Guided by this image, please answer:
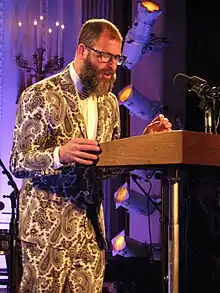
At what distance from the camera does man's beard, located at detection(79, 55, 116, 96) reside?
2037mm

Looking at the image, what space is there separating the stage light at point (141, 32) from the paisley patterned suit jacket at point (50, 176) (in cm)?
266

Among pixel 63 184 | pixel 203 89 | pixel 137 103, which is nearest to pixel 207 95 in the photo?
pixel 203 89

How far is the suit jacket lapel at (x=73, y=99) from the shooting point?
2.04 meters

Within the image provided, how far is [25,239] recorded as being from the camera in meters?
2.01

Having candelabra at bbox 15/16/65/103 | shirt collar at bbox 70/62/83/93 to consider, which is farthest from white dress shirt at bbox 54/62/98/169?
candelabra at bbox 15/16/65/103

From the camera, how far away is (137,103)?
Result: 16.7ft

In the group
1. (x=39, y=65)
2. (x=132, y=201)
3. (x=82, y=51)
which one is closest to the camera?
(x=82, y=51)

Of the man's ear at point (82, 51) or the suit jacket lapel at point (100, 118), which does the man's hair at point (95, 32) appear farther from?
the suit jacket lapel at point (100, 118)

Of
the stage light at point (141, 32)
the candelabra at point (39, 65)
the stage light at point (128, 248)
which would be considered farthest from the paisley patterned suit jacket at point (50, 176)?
the candelabra at point (39, 65)

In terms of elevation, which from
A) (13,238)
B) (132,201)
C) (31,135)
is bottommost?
(13,238)

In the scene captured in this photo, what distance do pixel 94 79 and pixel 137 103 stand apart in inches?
120

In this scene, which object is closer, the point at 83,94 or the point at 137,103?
the point at 83,94

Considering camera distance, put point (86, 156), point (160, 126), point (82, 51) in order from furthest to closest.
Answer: point (82, 51)
point (160, 126)
point (86, 156)

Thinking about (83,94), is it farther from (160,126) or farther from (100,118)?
(160,126)
